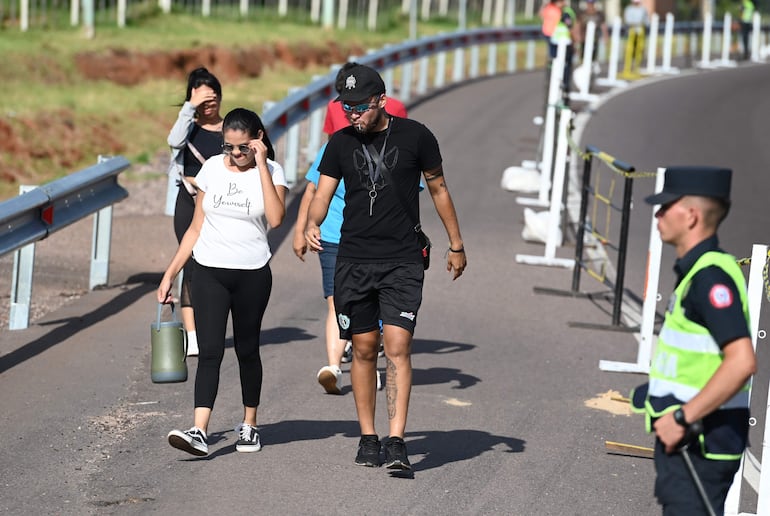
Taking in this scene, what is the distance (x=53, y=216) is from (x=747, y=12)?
1304 inches

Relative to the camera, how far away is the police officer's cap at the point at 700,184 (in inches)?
203

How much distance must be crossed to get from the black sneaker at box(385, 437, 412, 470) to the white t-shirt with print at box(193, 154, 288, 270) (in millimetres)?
1177

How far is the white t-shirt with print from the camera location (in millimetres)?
7898

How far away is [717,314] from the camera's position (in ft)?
16.5

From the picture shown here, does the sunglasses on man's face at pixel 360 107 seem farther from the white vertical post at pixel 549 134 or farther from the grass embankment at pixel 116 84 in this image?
the grass embankment at pixel 116 84

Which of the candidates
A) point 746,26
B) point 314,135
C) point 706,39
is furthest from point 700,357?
point 746,26

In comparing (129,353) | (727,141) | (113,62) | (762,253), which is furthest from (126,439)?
(113,62)

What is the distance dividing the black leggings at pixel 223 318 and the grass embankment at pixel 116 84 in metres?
12.1

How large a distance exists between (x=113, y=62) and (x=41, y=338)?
22.5 m

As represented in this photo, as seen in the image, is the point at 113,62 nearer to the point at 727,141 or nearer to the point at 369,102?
the point at 727,141

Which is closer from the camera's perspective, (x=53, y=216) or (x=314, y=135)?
(x=53, y=216)

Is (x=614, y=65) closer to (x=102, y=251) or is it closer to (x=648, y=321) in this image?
(x=102, y=251)

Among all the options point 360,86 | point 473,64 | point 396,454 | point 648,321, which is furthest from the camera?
point 473,64

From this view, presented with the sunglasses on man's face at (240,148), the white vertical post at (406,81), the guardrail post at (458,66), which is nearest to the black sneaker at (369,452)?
the sunglasses on man's face at (240,148)
